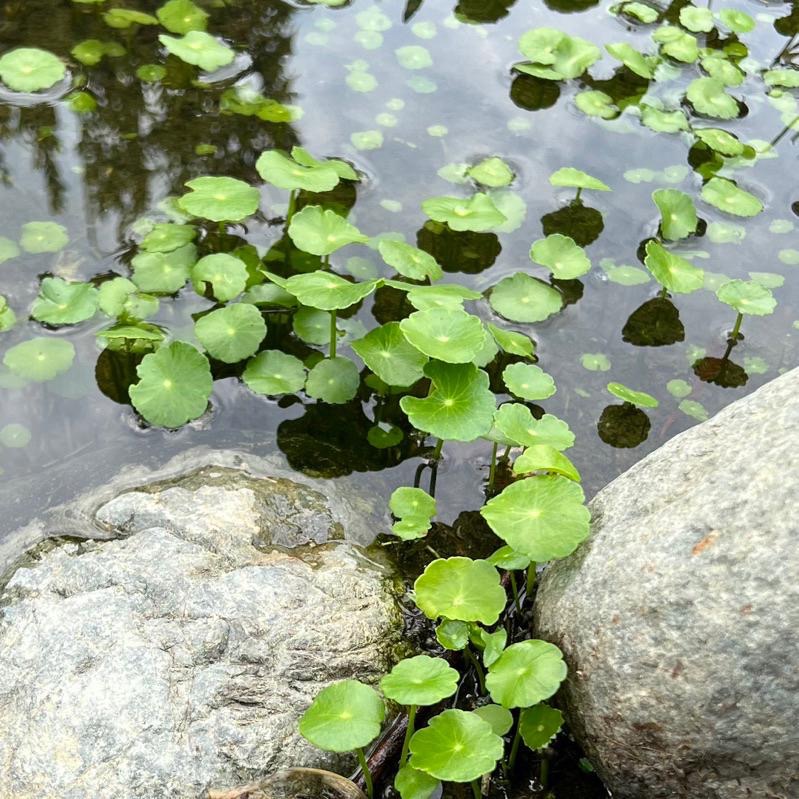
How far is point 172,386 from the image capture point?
3.32 meters

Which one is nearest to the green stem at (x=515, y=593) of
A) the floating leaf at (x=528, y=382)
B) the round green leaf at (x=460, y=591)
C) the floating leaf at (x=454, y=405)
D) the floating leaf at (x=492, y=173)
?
the round green leaf at (x=460, y=591)

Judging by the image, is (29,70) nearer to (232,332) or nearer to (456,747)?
(232,332)

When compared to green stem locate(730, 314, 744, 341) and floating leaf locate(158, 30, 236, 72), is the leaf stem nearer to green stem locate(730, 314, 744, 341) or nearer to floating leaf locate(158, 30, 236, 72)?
green stem locate(730, 314, 744, 341)

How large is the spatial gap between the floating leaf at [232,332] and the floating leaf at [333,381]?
0.80 feet

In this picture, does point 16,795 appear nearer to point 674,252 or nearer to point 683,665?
point 683,665

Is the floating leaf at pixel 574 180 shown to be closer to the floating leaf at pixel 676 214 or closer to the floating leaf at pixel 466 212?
the floating leaf at pixel 676 214

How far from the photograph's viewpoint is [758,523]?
2.23 m

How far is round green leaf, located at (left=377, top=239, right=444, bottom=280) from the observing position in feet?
12.0

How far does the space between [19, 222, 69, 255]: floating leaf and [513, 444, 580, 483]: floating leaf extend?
227 centimetres

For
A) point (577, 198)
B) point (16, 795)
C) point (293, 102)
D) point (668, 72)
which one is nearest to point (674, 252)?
point (577, 198)

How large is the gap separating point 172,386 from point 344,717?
1.46 m

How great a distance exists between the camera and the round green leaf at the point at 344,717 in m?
2.24

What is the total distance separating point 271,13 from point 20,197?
189cm

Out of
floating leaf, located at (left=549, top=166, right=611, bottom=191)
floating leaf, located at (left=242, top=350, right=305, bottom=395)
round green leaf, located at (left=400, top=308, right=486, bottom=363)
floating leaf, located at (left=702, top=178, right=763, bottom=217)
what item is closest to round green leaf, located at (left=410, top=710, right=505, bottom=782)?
round green leaf, located at (left=400, top=308, right=486, bottom=363)
